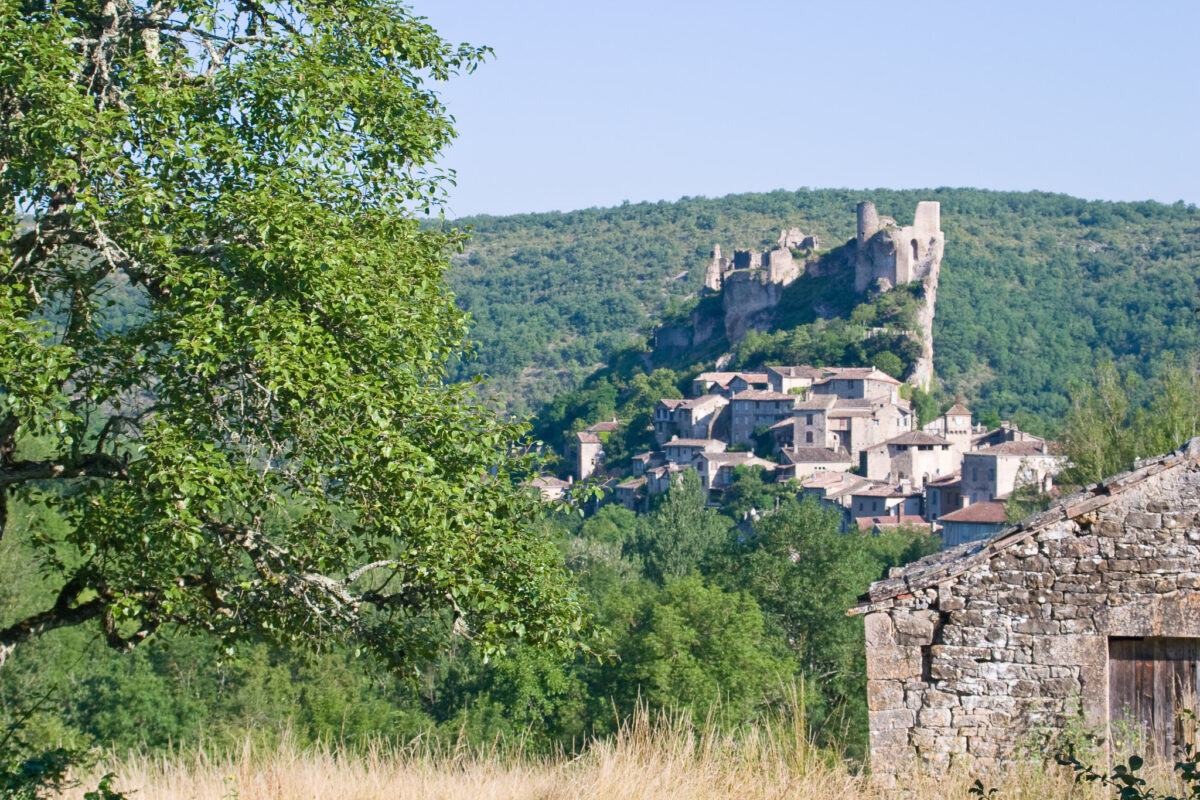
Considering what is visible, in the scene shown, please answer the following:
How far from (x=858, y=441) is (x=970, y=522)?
1677 cm

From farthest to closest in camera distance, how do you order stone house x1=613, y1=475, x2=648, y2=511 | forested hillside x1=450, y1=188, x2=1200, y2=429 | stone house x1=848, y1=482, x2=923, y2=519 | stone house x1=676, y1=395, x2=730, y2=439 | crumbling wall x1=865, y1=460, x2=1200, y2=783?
1. forested hillside x1=450, y1=188, x2=1200, y2=429
2. stone house x1=676, y1=395, x2=730, y2=439
3. stone house x1=613, y1=475, x2=648, y2=511
4. stone house x1=848, y1=482, x2=923, y2=519
5. crumbling wall x1=865, y1=460, x2=1200, y2=783

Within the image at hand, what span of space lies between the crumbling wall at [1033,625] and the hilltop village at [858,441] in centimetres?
4781

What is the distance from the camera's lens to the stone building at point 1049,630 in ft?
21.6

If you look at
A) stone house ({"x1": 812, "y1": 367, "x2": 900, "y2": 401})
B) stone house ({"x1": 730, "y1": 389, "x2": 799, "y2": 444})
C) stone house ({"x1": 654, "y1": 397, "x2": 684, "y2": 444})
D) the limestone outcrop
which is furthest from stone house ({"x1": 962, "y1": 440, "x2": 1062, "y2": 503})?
stone house ({"x1": 654, "y1": 397, "x2": 684, "y2": 444})

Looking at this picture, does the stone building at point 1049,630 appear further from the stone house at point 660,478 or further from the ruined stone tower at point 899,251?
the ruined stone tower at point 899,251

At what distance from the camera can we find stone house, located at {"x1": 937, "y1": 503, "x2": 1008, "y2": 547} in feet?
175

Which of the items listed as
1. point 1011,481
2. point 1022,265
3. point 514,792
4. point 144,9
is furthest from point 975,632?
point 1022,265

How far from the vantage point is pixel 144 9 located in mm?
6836

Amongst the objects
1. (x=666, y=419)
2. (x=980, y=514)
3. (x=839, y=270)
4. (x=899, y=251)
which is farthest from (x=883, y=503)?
(x=839, y=270)

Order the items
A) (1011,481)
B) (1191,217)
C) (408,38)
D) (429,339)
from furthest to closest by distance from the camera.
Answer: (1191,217)
(1011,481)
(408,38)
(429,339)

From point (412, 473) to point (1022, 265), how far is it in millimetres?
120565

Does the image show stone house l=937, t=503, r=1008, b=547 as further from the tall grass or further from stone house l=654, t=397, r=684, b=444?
the tall grass

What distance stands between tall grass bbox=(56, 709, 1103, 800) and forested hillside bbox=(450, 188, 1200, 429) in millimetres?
65379

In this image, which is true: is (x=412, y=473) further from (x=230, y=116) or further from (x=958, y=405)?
(x=958, y=405)
